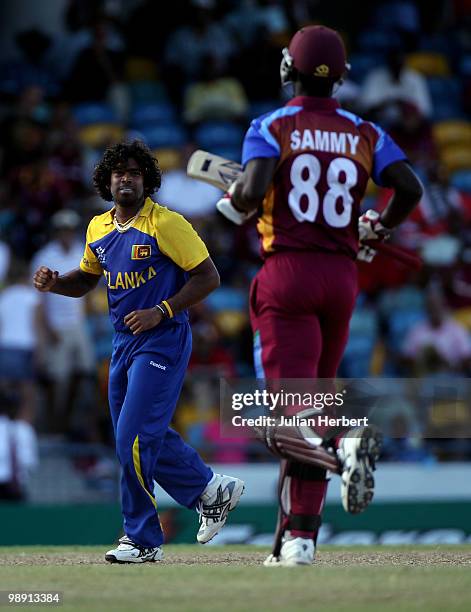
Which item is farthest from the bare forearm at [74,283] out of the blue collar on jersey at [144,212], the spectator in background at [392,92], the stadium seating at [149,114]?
the spectator in background at [392,92]

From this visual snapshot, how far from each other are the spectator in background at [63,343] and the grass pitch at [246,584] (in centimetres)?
566

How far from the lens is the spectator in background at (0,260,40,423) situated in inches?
519

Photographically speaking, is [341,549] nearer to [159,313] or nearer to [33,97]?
[159,313]

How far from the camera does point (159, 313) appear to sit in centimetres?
753

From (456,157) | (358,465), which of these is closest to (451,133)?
(456,157)

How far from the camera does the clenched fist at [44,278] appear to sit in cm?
786

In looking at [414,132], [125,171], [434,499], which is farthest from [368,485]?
[414,132]

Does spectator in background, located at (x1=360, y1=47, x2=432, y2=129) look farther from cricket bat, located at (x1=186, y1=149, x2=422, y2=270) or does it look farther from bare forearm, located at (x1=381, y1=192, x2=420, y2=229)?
bare forearm, located at (x1=381, y1=192, x2=420, y2=229)

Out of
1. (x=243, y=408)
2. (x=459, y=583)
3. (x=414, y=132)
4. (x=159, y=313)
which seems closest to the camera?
(x=459, y=583)

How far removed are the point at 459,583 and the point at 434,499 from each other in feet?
22.5

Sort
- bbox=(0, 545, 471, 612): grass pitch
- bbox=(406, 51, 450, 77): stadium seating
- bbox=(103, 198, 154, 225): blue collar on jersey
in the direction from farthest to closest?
1. bbox=(406, 51, 450, 77): stadium seating
2. bbox=(103, 198, 154, 225): blue collar on jersey
3. bbox=(0, 545, 471, 612): grass pitch

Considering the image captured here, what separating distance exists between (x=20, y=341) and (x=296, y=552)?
6.84m

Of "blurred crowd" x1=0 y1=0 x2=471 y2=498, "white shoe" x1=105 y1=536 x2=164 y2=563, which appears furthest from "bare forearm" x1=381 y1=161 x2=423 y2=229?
"blurred crowd" x1=0 y1=0 x2=471 y2=498

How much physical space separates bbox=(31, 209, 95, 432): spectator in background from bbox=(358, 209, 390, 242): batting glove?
659 centimetres
